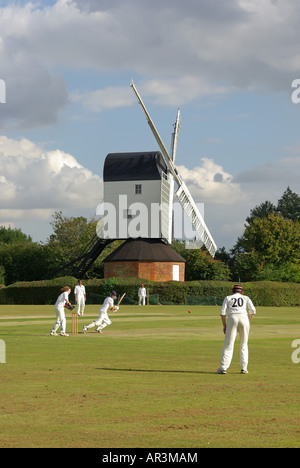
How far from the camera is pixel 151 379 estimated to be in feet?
53.5

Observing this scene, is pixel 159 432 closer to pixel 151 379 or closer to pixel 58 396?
pixel 58 396

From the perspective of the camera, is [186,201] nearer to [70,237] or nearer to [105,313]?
[70,237]

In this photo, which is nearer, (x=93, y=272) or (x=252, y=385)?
(x=252, y=385)

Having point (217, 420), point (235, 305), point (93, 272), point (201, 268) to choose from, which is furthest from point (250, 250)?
point (217, 420)

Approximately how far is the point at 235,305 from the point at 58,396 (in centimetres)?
523

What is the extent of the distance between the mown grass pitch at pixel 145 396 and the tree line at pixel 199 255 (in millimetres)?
61582

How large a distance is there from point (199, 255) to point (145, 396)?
75268 millimetres

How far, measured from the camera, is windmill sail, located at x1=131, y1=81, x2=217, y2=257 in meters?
77.4

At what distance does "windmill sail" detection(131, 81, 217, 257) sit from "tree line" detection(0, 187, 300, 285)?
5903 millimetres

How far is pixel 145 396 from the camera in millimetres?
13828

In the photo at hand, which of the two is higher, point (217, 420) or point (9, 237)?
point (9, 237)

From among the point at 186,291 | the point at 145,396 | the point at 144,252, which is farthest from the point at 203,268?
the point at 145,396

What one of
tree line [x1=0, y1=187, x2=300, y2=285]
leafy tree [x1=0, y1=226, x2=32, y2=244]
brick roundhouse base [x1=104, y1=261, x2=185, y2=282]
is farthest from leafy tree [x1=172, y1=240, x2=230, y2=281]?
leafy tree [x1=0, y1=226, x2=32, y2=244]

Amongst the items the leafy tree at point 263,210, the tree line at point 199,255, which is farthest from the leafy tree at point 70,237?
the leafy tree at point 263,210
